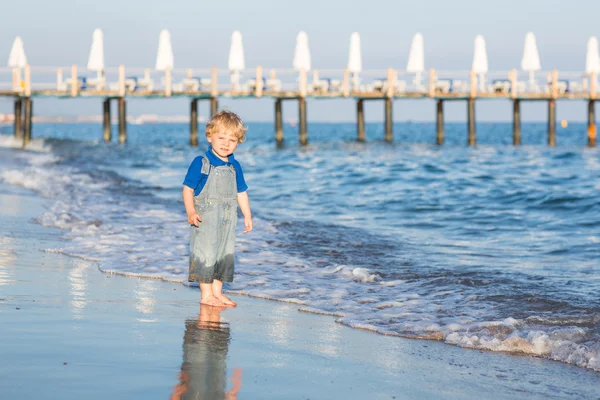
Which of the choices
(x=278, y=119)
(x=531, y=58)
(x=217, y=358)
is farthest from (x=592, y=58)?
(x=217, y=358)

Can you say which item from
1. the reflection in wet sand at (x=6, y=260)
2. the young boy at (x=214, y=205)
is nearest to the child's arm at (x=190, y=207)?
the young boy at (x=214, y=205)

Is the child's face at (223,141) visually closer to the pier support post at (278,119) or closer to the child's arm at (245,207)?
the child's arm at (245,207)

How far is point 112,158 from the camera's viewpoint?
29.9 meters

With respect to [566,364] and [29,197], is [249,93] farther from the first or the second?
[566,364]

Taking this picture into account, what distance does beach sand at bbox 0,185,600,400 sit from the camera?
3682 mm

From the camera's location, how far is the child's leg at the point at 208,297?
574cm

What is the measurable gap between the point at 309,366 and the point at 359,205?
36.9 feet

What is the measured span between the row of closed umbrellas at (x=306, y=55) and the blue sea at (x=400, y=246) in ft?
53.7

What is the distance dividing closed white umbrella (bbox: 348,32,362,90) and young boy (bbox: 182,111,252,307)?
3255 cm

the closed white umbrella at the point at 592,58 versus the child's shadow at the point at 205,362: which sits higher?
the closed white umbrella at the point at 592,58

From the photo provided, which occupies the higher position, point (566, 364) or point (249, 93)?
point (249, 93)

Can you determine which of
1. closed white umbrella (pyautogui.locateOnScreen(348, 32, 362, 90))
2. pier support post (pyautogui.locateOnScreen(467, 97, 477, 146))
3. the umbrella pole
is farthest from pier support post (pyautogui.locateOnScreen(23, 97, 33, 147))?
the umbrella pole

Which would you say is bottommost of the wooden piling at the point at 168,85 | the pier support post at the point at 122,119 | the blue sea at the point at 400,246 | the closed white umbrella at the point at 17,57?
the blue sea at the point at 400,246

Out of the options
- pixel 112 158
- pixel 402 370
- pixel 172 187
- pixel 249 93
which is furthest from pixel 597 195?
pixel 249 93
